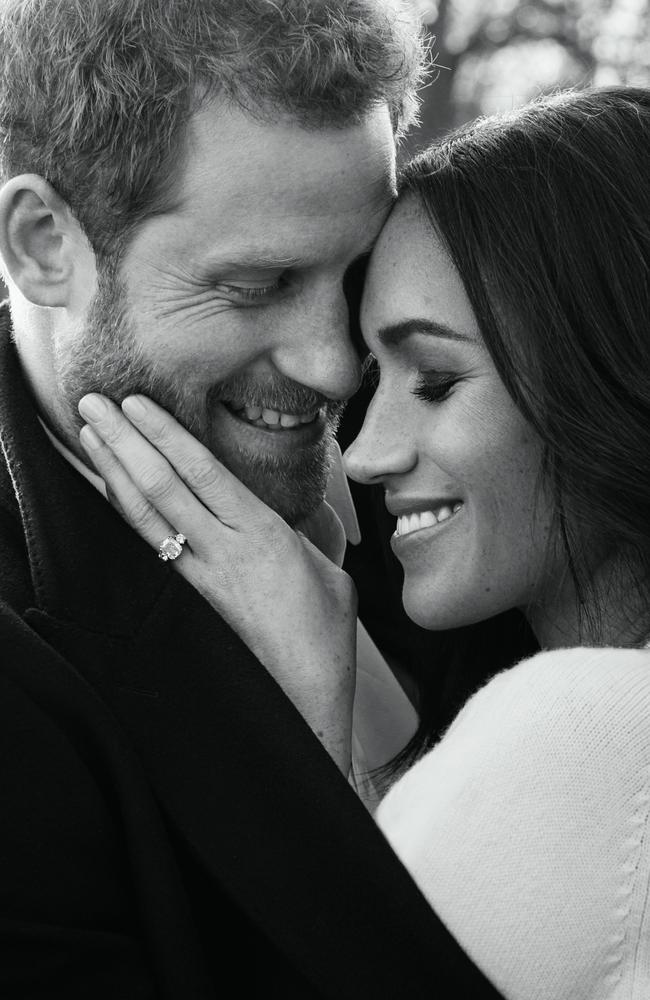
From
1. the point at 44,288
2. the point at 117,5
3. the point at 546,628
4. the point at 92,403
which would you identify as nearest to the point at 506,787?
the point at 546,628

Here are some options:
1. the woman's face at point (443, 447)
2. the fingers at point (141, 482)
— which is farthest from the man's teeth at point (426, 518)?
the fingers at point (141, 482)


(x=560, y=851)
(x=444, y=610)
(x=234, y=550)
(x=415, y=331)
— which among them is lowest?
(x=560, y=851)

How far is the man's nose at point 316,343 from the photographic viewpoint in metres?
2.29

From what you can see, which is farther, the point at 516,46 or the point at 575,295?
the point at 516,46

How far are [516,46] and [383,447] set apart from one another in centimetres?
774

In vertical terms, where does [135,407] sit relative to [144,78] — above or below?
below

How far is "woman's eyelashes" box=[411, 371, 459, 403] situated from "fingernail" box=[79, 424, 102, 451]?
60 cm

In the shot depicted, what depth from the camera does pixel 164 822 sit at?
1819 mm

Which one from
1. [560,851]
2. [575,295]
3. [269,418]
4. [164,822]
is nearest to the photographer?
[560,851]

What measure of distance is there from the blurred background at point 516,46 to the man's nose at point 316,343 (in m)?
6.80

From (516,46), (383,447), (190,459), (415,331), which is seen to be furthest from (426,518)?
(516,46)

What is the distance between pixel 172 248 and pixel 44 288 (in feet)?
0.89

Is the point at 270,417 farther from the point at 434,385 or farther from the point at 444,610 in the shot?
the point at 444,610

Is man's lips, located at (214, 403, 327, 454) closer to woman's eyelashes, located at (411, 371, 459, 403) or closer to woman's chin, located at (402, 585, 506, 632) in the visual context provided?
woman's eyelashes, located at (411, 371, 459, 403)
